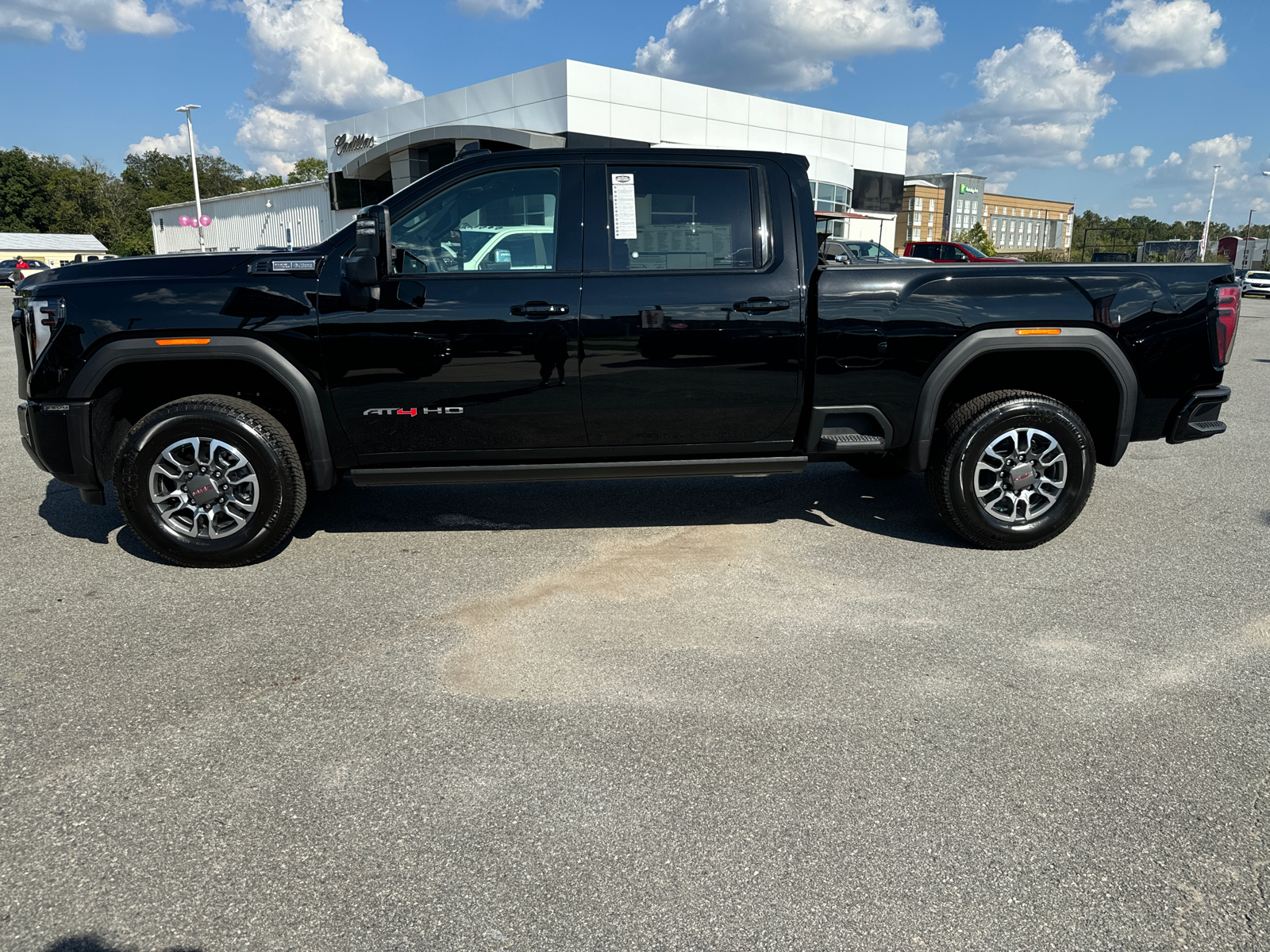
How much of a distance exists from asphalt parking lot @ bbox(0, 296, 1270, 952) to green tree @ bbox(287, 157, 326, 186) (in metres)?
110

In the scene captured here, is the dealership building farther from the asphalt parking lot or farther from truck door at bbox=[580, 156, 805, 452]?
the asphalt parking lot

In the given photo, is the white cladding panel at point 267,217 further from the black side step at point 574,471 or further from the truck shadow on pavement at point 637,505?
the black side step at point 574,471

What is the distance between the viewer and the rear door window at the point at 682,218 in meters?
4.42

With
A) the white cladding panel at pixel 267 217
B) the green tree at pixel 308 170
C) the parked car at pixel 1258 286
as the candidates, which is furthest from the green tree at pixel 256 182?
the parked car at pixel 1258 286

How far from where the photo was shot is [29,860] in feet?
7.64

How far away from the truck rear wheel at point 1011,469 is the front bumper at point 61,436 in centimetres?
433

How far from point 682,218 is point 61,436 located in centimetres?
325

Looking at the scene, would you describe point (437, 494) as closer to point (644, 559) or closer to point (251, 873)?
point (644, 559)

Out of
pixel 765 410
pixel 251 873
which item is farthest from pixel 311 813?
pixel 765 410

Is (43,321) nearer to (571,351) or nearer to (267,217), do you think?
(571,351)

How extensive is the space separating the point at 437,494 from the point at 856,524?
9.06 feet

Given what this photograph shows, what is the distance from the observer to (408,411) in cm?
437

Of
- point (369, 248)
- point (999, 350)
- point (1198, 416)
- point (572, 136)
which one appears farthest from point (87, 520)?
point (572, 136)

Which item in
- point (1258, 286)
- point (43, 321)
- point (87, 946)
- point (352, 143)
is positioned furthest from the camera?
point (352, 143)
